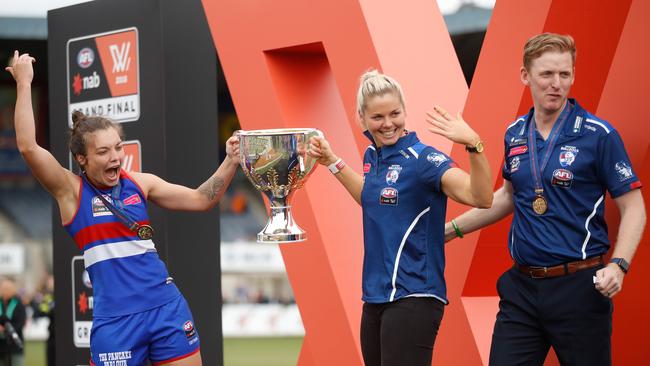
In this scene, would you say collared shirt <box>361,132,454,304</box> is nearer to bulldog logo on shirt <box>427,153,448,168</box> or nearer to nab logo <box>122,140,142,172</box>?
bulldog logo on shirt <box>427,153,448,168</box>

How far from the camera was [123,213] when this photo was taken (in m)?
4.11

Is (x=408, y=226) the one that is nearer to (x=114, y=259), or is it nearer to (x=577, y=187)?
(x=577, y=187)

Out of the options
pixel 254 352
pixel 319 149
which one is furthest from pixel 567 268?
pixel 254 352

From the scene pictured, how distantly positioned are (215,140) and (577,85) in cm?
271

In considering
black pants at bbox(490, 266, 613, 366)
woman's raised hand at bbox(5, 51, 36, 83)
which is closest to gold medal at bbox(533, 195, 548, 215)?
black pants at bbox(490, 266, 613, 366)

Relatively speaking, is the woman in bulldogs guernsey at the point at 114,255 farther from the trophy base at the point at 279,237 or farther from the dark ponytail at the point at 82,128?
the trophy base at the point at 279,237

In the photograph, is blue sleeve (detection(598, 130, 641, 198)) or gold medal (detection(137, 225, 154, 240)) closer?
blue sleeve (detection(598, 130, 641, 198))

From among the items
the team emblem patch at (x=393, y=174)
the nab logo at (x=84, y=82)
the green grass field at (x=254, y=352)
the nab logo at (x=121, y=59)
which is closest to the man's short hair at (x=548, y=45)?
the team emblem patch at (x=393, y=174)

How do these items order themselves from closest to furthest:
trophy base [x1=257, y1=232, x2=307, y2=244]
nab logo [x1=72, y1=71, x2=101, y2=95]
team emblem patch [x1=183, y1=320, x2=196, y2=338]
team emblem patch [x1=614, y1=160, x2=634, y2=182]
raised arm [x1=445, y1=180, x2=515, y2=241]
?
team emblem patch [x1=614, y1=160, x2=634, y2=182] < raised arm [x1=445, y1=180, x2=515, y2=241] < trophy base [x1=257, y1=232, x2=307, y2=244] < team emblem patch [x1=183, y1=320, x2=196, y2=338] < nab logo [x1=72, y1=71, x2=101, y2=95]

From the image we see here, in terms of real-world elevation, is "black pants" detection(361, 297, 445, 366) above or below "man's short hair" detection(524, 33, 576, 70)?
below

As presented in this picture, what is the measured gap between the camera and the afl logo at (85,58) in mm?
6633

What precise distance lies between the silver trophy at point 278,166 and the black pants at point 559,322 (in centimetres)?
94

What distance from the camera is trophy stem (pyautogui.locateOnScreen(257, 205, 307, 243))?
3.93 metres

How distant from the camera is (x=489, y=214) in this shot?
3.84 m
